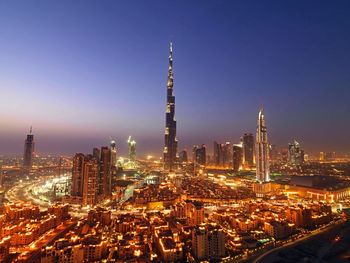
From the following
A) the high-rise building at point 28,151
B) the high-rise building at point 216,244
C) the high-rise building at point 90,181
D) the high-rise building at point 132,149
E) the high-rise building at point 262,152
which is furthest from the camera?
the high-rise building at point 132,149

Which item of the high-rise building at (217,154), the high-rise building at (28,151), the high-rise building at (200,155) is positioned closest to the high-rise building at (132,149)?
the high-rise building at (200,155)

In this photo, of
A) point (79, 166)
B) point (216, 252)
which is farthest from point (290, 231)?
point (79, 166)

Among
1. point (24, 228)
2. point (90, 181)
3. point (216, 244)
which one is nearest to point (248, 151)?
point (90, 181)

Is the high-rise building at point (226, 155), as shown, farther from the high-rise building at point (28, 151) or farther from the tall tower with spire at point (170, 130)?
the high-rise building at point (28, 151)

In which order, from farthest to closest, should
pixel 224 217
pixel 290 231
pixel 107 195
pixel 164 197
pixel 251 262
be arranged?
pixel 107 195
pixel 164 197
pixel 224 217
pixel 290 231
pixel 251 262

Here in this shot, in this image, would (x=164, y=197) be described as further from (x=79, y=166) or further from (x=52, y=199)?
(x=52, y=199)

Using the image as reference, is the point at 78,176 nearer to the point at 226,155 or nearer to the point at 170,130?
the point at 170,130
